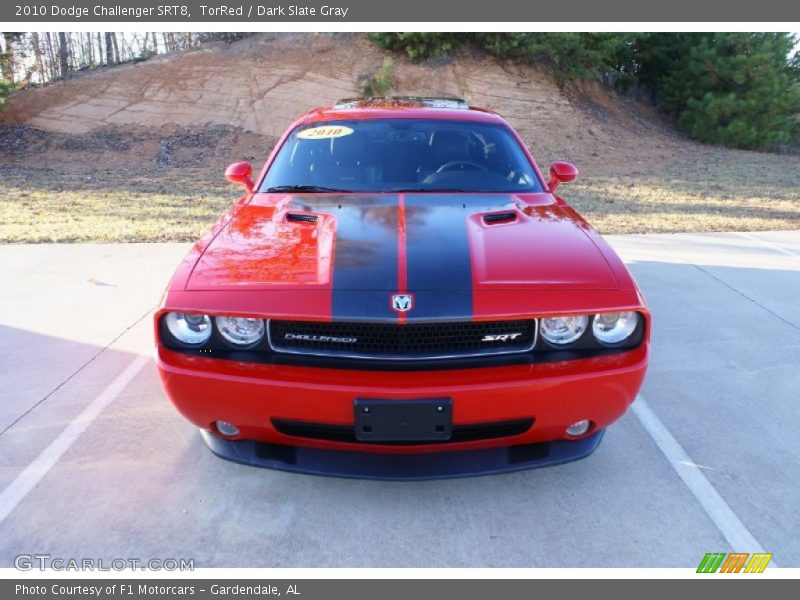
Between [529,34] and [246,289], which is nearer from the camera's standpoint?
[246,289]

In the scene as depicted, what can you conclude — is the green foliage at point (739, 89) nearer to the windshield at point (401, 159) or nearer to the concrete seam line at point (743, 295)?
the concrete seam line at point (743, 295)

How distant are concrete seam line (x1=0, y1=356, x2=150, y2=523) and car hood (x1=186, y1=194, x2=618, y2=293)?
1153 millimetres

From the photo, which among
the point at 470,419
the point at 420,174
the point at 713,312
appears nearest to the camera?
the point at 470,419

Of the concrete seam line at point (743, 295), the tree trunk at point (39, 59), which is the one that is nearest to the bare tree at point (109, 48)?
the tree trunk at point (39, 59)

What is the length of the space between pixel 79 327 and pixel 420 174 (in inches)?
102

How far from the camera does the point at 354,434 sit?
2346 mm

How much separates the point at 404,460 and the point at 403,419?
264mm

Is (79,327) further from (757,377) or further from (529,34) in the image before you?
(529,34)

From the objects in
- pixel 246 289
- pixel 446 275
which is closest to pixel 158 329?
pixel 246 289

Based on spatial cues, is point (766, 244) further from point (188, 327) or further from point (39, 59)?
point (39, 59)

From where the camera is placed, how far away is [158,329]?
7.85ft

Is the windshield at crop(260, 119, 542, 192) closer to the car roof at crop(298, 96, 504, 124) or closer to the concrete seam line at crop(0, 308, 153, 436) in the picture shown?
the car roof at crop(298, 96, 504, 124)

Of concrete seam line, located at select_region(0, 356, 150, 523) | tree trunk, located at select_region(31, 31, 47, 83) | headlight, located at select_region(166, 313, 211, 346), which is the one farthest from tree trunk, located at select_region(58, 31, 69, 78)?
headlight, located at select_region(166, 313, 211, 346)

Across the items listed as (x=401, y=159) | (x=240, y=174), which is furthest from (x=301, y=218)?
(x=240, y=174)
